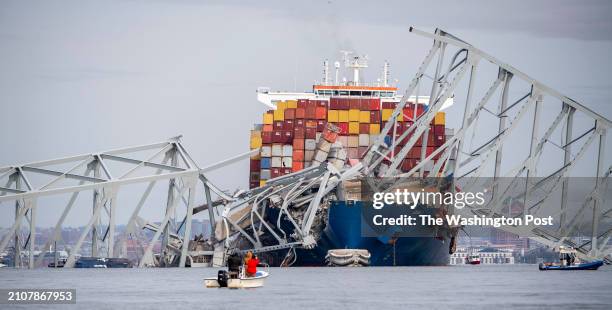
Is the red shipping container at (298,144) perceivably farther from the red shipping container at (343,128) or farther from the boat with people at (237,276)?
the boat with people at (237,276)

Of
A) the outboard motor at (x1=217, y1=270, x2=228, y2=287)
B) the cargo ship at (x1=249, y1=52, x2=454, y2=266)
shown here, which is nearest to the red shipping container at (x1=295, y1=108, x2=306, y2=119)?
the cargo ship at (x1=249, y1=52, x2=454, y2=266)

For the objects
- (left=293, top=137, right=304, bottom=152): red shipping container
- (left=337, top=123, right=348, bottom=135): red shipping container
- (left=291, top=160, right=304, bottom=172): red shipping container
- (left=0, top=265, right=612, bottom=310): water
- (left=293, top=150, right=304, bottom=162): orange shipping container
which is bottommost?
(left=0, top=265, right=612, bottom=310): water

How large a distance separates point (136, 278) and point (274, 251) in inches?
1025

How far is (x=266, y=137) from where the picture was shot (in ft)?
431

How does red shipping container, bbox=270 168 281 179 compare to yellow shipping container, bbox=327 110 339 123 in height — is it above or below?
below

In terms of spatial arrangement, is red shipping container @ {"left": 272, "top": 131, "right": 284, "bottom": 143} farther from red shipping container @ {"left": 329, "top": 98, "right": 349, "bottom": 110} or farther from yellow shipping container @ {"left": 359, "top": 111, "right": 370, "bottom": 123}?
yellow shipping container @ {"left": 359, "top": 111, "right": 370, "bottom": 123}

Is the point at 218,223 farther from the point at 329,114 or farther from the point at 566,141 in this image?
the point at 566,141

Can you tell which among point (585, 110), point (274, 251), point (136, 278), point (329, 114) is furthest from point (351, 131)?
point (136, 278)

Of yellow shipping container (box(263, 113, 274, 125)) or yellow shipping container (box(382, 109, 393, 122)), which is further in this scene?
yellow shipping container (box(263, 113, 274, 125))

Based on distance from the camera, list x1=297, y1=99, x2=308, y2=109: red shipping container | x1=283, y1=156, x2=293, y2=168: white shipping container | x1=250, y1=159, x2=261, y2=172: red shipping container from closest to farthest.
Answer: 1. x1=283, y1=156, x2=293, y2=168: white shipping container
2. x1=297, y1=99, x2=308, y2=109: red shipping container
3. x1=250, y1=159, x2=261, y2=172: red shipping container

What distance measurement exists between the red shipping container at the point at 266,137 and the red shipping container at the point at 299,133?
2.26 m

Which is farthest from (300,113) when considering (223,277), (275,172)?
(223,277)

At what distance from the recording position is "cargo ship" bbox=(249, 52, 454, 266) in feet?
382

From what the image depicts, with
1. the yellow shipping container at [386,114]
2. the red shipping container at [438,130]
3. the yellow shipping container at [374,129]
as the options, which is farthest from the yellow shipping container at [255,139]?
the red shipping container at [438,130]
